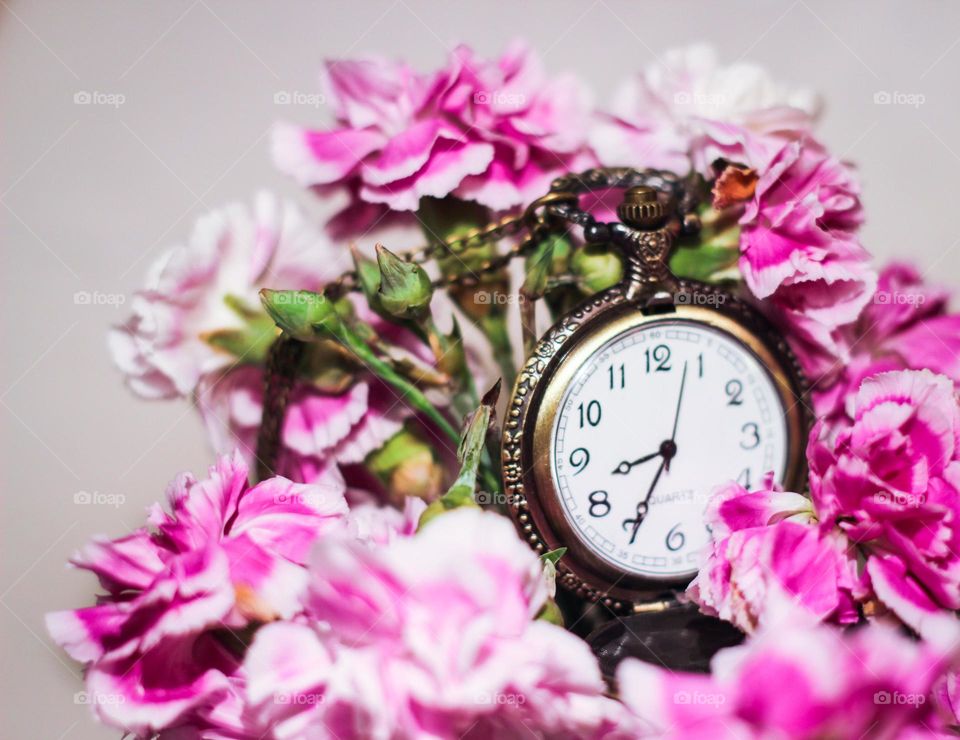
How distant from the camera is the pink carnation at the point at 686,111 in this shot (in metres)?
0.66

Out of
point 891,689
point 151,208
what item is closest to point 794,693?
point 891,689

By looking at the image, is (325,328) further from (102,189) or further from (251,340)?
(102,189)

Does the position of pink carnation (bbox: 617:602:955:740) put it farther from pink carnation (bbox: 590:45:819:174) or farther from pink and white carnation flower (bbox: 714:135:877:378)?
pink carnation (bbox: 590:45:819:174)

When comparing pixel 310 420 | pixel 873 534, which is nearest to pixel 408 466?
pixel 310 420

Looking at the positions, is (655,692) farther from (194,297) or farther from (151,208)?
(151,208)

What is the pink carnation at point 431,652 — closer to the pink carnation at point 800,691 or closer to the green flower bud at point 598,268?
the pink carnation at point 800,691

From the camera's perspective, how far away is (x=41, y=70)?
27.7 inches

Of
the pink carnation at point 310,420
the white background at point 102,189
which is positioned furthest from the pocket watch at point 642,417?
the white background at point 102,189

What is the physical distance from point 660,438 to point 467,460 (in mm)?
152

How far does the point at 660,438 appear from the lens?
1.99 ft

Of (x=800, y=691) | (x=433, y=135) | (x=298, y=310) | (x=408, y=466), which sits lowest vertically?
(x=800, y=691)

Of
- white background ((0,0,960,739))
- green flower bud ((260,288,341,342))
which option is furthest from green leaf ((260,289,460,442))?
white background ((0,0,960,739))

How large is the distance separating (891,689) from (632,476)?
0.21 m

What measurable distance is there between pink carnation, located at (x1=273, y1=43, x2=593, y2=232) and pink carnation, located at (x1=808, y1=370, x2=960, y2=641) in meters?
0.27
